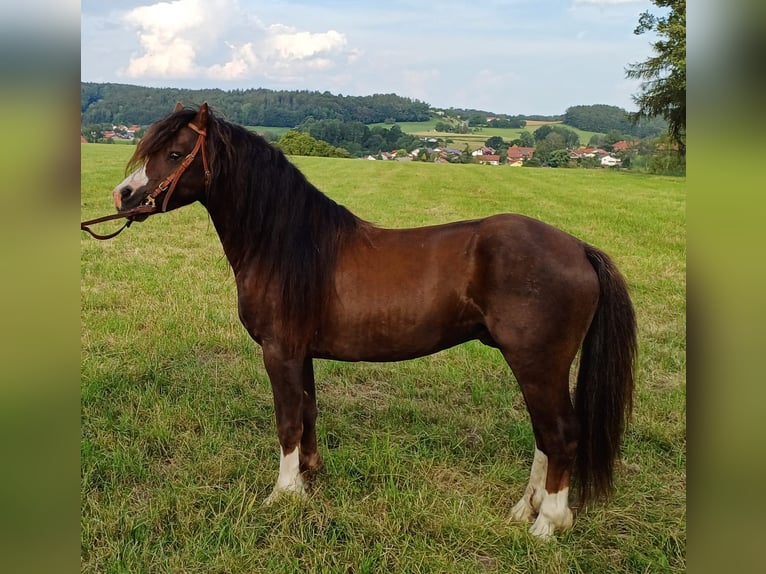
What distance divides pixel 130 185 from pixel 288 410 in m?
1.46

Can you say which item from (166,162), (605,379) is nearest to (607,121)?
(605,379)

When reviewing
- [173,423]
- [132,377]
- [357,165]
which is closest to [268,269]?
[173,423]

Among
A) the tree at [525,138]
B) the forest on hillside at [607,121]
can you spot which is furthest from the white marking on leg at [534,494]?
the forest on hillside at [607,121]

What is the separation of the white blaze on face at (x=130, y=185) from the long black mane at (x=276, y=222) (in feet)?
1.13

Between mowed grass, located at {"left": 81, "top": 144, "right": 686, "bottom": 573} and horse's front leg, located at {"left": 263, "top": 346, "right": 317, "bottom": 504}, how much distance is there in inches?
6.3

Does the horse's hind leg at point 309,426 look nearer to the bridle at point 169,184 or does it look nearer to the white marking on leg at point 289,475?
the white marking on leg at point 289,475

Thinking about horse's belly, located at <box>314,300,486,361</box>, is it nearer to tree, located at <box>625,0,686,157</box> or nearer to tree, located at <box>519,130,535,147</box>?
tree, located at <box>519,130,535,147</box>

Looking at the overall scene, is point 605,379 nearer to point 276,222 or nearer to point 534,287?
point 534,287

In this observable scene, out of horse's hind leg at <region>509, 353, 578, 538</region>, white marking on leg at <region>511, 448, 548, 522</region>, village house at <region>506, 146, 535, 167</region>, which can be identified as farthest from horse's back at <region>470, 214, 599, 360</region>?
village house at <region>506, 146, 535, 167</region>

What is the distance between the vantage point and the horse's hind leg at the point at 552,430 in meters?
→ 2.77

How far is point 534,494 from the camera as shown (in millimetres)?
3025

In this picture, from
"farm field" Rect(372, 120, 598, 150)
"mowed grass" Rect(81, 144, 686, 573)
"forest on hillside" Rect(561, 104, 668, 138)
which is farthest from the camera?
"forest on hillside" Rect(561, 104, 668, 138)

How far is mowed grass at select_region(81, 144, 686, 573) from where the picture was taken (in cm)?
271
